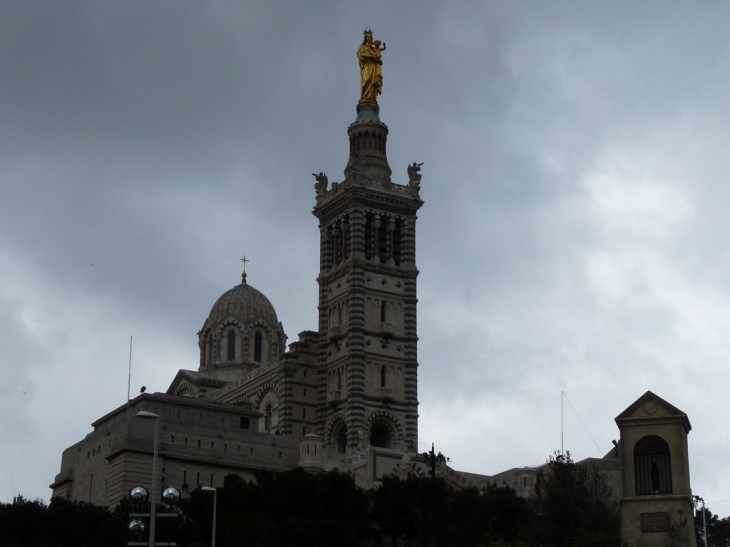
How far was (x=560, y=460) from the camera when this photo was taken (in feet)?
320

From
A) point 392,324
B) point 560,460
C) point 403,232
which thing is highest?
point 403,232

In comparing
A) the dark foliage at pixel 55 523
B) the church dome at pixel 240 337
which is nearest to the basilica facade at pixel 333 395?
the church dome at pixel 240 337

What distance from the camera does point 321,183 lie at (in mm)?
125125

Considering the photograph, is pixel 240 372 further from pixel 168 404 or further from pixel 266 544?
pixel 266 544

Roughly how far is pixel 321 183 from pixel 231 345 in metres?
18.9

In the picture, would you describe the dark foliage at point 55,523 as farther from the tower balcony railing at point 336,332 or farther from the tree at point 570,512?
the tower balcony railing at point 336,332

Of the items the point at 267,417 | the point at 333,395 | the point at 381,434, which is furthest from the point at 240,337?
the point at 381,434

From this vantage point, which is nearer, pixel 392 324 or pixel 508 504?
pixel 508 504

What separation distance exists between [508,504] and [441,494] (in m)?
3.85

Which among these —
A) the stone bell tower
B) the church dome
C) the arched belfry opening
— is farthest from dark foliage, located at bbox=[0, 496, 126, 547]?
the church dome

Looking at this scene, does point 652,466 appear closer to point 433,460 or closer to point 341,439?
point 433,460

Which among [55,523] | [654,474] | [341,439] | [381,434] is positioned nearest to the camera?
[654,474]

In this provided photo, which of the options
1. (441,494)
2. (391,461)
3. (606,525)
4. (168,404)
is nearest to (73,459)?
(168,404)

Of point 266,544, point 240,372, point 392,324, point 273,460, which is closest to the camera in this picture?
point 266,544
